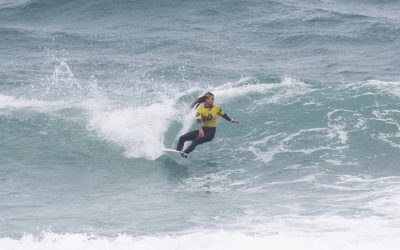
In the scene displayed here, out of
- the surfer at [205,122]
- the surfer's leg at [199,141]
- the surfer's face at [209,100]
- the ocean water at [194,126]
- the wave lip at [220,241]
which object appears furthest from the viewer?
the surfer's leg at [199,141]

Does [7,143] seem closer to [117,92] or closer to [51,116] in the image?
[51,116]

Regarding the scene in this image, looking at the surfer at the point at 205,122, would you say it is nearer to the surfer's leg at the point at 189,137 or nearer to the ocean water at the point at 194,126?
the surfer's leg at the point at 189,137

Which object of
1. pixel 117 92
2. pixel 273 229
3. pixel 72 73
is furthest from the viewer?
pixel 72 73

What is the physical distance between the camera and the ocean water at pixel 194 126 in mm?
12609

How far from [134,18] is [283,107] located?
1074cm

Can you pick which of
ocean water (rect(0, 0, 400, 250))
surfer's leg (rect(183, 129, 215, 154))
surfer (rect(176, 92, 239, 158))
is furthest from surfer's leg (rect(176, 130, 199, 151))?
ocean water (rect(0, 0, 400, 250))

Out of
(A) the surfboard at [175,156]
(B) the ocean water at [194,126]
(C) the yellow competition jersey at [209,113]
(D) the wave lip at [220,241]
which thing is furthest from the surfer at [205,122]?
(D) the wave lip at [220,241]

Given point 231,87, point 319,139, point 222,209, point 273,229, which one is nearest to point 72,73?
point 231,87

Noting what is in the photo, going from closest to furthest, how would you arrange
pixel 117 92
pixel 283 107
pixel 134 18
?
pixel 283 107 → pixel 117 92 → pixel 134 18

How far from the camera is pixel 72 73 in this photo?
2370 cm

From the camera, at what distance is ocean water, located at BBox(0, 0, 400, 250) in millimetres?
12609

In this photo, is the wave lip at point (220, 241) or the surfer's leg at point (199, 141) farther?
the surfer's leg at point (199, 141)

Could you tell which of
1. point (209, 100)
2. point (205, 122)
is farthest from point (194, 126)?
point (209, 100)

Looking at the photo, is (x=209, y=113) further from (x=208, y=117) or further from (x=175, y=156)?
(x=175, y=156)
